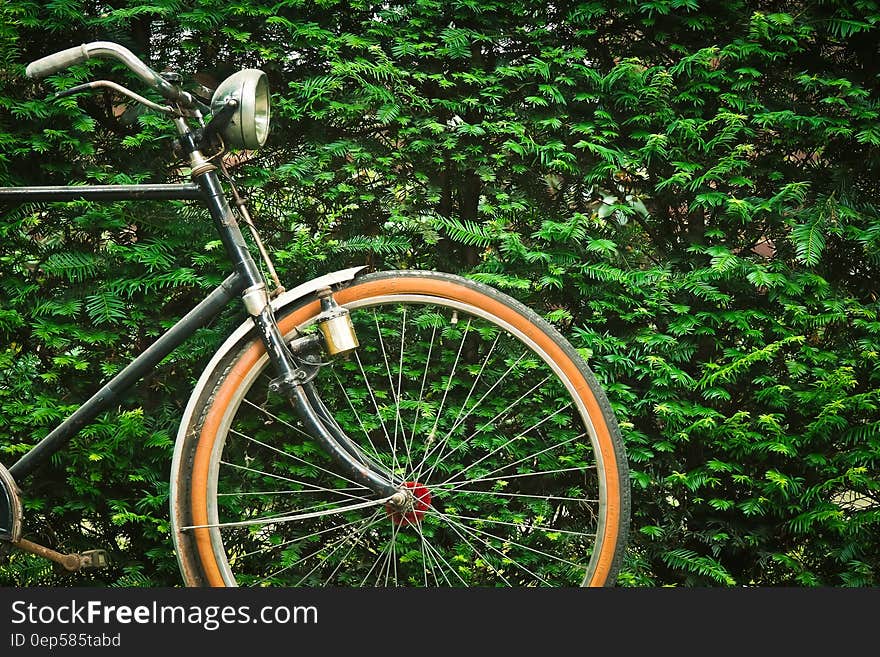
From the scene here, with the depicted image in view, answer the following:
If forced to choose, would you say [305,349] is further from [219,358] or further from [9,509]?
[9,509]

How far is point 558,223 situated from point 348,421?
80 centimetres

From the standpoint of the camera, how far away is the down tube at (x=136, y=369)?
159cm

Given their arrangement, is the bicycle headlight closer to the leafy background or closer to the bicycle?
the bicycle

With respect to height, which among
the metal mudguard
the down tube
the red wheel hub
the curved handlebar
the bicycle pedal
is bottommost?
the red wheel hub

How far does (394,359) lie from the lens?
204 cm

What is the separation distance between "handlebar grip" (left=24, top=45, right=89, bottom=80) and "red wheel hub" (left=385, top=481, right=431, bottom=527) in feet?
3.81

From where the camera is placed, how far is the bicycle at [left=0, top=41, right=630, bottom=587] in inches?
60.8

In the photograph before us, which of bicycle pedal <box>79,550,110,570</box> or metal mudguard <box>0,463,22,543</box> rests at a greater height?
metal mudguard <box>0,463,22,543</box>

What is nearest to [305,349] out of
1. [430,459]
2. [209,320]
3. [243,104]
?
[209,320]

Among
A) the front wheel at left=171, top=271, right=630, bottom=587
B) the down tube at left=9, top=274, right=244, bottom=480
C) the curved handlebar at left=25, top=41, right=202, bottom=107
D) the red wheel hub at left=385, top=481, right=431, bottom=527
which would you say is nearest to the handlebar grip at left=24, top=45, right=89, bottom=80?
the curved handlebar at left=25, top=41, right=202, bottom=107

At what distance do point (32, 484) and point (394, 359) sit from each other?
41.7 inches

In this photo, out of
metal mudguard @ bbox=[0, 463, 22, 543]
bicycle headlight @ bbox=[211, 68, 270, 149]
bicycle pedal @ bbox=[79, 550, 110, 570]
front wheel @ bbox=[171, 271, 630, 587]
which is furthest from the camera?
front wheel @ bbox=[171, 271, 630, 587]

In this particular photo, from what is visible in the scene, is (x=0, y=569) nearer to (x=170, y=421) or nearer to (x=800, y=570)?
(x=170, y=421)

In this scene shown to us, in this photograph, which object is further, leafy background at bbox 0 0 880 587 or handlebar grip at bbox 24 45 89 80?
leafy background at bbox 0 0 880 587
